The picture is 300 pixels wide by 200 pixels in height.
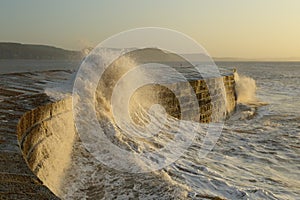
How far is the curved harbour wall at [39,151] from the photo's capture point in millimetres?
1752

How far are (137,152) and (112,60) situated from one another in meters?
3.35

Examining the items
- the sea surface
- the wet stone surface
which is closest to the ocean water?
the sea surface

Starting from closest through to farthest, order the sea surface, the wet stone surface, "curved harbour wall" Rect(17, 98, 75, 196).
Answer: the wet stone surface < "curved harbour wall" Rect(17, 98, 75, 196) < the sea surface

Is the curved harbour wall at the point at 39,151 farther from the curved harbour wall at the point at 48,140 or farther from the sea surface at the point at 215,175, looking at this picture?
the sea surface at the point at 215,175

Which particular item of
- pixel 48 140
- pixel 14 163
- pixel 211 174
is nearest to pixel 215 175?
pixel 211 174

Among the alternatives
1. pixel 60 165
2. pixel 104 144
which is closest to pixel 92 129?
pixel 104 144

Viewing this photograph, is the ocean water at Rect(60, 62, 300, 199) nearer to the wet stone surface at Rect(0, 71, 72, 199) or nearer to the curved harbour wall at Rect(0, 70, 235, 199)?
the curved harbour wall at Rect(0, 70, 235, 199)

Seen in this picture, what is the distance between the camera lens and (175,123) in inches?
312

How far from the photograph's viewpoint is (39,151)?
135 inches

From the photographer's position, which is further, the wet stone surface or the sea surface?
the sea surface

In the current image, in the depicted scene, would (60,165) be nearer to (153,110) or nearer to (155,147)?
(155,147)

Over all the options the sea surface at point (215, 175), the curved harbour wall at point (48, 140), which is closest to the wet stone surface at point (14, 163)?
the curved harbour wall at point (48, 140)

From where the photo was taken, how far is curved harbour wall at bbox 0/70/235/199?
1.75 metres

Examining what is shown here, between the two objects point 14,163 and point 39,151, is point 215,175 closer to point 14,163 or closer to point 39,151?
point 39,151
